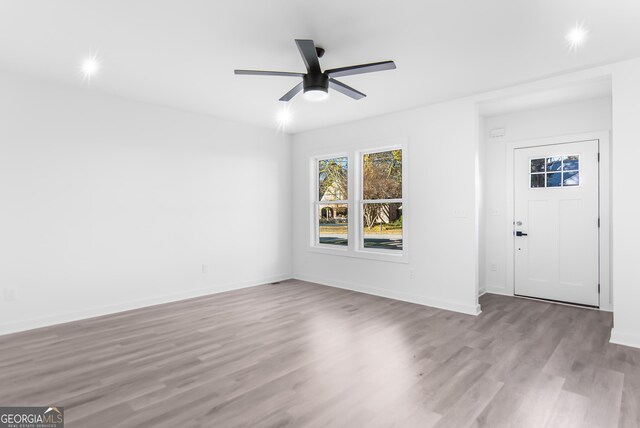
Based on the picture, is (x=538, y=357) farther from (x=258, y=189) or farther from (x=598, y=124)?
(x=258, y=189)

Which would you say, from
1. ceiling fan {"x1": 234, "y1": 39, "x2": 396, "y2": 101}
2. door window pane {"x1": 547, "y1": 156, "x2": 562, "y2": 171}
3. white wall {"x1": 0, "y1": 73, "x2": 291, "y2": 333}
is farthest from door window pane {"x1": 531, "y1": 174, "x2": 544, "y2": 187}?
white wall {"x1": 0, "y1": 73, "x2": 291, "y2": 333}

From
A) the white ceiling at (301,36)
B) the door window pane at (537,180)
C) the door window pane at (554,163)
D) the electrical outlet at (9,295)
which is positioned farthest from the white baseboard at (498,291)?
the electrical outlet at (9,295)

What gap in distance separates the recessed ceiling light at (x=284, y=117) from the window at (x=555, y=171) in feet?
11.7

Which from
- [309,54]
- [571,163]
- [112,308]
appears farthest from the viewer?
[571,163]

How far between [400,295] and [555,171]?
2715mm

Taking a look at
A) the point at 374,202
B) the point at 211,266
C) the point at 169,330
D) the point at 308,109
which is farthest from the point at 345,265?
the point at 169,330

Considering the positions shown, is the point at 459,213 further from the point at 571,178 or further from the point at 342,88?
the point at 342,88

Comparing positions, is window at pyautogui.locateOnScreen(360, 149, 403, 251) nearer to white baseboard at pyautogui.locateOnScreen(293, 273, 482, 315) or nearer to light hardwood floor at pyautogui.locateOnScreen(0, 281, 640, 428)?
white baseboard at pyautogui.locateOnScreen(293, 273, 482, 315)

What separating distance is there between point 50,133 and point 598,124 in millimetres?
6527

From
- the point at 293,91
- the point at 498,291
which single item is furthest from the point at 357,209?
the point at 293,91

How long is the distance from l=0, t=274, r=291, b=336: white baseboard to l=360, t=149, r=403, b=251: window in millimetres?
2093

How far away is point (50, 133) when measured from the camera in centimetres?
381

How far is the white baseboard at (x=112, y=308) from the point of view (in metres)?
3.59

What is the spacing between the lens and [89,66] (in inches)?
134
